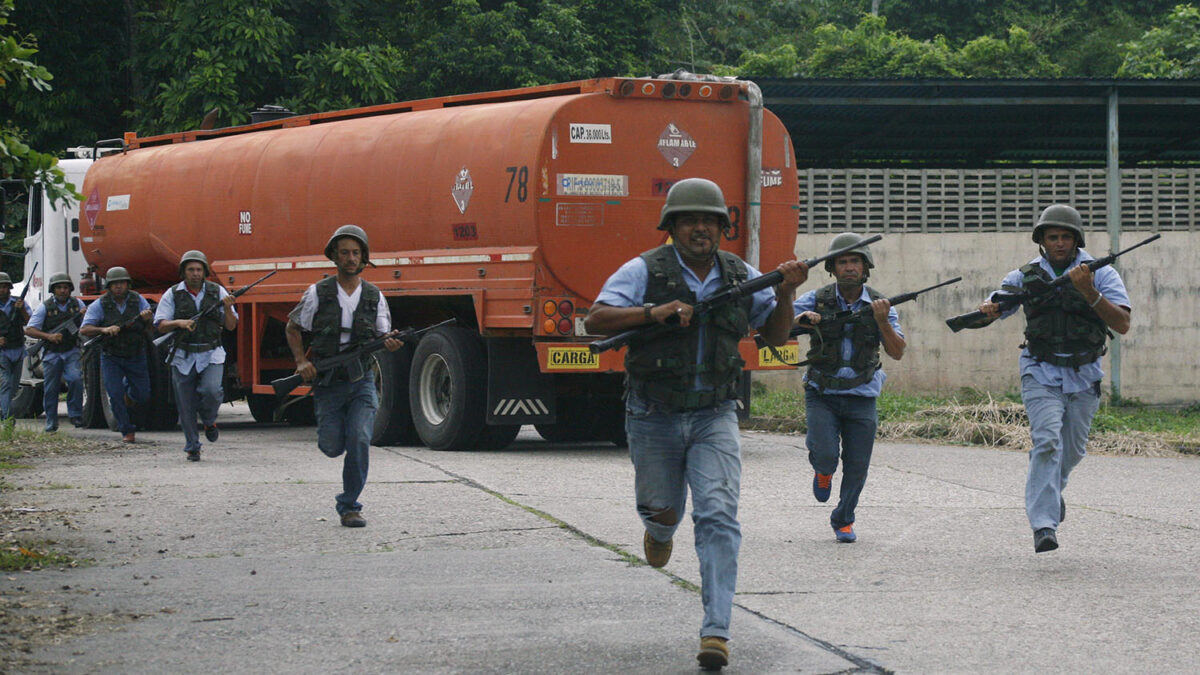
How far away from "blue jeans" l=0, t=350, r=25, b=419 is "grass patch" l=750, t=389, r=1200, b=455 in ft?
27.2

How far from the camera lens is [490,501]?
10.2 m

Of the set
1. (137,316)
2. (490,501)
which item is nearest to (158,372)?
(137,316)

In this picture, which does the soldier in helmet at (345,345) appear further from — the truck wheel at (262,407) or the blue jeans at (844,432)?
the truck wheel at (262,407)

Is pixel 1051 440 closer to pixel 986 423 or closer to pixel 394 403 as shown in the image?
pixel 986 423

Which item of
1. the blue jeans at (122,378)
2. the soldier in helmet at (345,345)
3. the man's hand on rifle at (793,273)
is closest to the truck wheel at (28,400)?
the blue jeans at (122,378)

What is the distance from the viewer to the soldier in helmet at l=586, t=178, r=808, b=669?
6046 millimetres

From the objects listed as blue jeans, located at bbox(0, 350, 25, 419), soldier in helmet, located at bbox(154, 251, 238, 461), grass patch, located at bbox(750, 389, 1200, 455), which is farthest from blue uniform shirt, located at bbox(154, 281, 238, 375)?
grass patch, located at bbox(750, 389, 1200, 455)

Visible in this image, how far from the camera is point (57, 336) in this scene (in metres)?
17.5

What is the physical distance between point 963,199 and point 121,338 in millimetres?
10265

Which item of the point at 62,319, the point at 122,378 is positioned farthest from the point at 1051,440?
the point at 62,319

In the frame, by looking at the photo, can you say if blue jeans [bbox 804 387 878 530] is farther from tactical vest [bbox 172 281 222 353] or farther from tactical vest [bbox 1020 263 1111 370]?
tactical vest [bbox 172 281 222 353]

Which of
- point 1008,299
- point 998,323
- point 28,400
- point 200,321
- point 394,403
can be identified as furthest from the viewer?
point 28,400

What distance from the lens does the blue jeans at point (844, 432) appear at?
888 cm

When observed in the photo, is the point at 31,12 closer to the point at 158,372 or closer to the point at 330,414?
the point at 158,372
